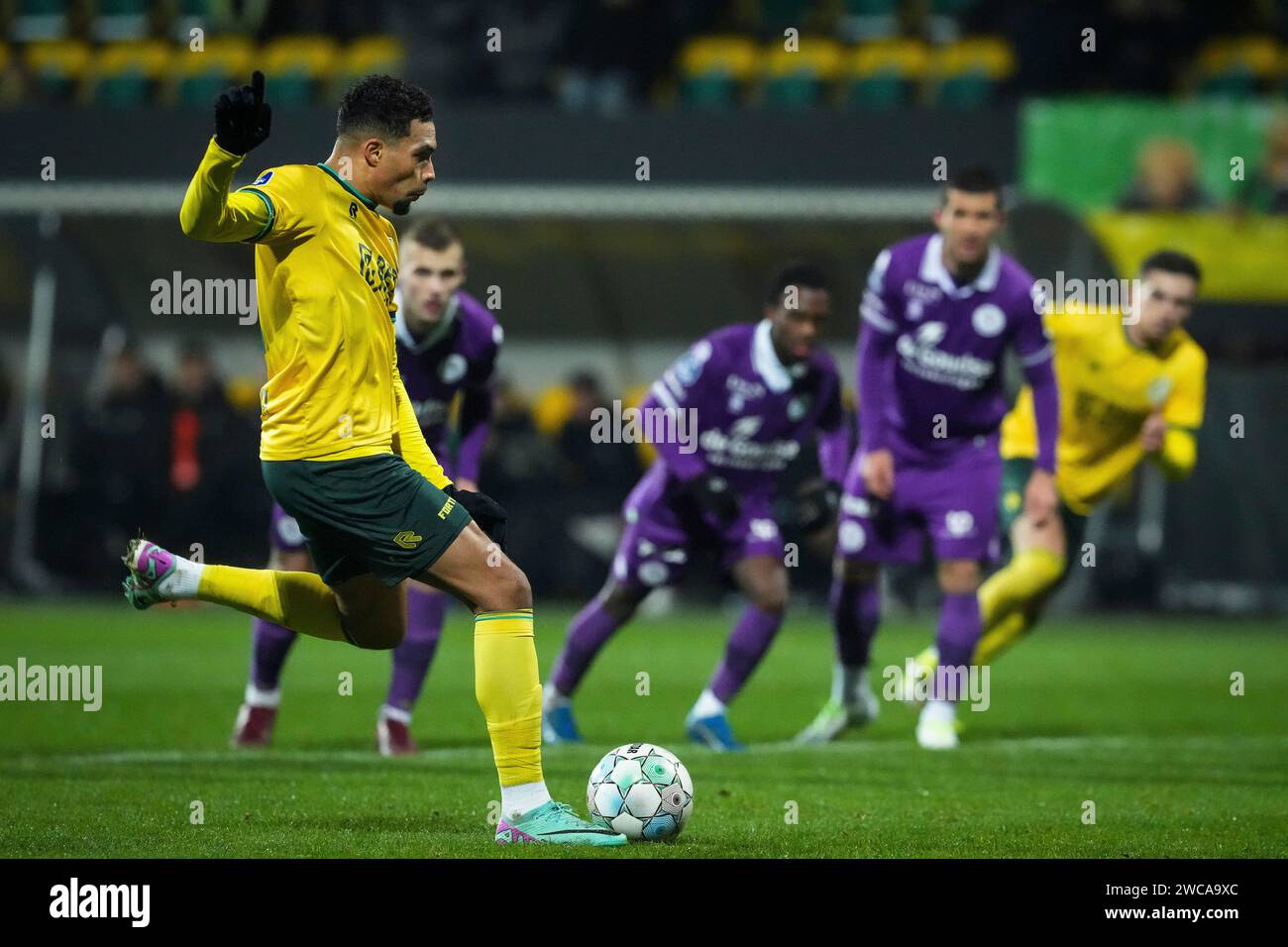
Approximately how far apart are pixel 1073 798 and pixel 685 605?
1067 centimetres

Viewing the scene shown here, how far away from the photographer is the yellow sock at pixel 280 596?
6.10 metres

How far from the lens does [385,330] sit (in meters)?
5.62

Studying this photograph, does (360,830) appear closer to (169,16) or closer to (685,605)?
(685,605)

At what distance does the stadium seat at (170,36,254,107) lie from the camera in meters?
18.5

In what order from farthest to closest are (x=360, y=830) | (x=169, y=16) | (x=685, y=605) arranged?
(x=169, y=16) → (x=685, y=605) → (x=360, y=830)

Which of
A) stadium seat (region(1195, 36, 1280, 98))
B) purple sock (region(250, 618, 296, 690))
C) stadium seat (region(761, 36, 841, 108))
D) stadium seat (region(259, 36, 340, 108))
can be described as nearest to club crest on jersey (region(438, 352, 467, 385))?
purple sock (region(250, 618, 296, 690))

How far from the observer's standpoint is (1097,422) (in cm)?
980

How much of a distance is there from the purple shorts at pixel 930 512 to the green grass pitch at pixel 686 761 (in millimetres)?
850

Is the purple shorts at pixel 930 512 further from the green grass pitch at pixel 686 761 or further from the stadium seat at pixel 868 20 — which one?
the stadium seat at pixel 868 20

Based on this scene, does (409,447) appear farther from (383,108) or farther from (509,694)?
(383,108)

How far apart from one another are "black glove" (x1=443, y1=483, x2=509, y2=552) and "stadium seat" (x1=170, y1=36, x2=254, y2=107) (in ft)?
43.2

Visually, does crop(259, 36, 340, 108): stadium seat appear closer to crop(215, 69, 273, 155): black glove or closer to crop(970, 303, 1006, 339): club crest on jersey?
crop(970, 303, 1006, 339): club crest on jersey

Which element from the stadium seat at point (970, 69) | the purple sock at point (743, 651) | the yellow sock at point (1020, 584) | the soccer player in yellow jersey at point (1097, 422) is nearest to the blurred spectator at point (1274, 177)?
the stadium seat at point (970, 69)

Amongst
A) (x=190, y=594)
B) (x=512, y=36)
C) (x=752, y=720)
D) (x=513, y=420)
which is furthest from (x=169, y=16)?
(x=190, y=594)
